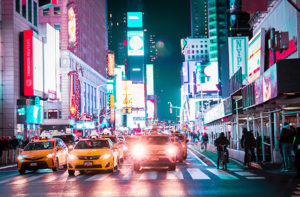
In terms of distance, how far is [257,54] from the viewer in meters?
36.2

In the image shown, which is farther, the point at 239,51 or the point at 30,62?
the point at 30,62

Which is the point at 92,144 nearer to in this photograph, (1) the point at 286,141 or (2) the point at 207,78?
(1) the point at 286,141

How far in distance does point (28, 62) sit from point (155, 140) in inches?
1508

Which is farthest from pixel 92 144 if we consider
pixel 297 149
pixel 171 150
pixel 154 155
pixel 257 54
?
pixel 257 54

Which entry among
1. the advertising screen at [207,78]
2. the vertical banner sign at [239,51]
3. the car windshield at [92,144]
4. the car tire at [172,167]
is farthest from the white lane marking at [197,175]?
the advertising screen at [207,78]

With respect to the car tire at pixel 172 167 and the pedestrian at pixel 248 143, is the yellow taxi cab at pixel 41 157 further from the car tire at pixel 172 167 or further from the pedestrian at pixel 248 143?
the pedestrian at pixel 248 143

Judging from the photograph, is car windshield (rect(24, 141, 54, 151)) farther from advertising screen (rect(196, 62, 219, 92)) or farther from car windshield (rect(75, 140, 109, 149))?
advertising screen (rect(196, 62, 219, 92))

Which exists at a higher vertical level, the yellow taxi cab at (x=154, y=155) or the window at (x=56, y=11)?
the window at (x=56, y=11)

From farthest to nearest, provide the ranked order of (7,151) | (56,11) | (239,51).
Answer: (56,11) < (239,51) < (7,151)

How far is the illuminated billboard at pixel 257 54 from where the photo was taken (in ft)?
110

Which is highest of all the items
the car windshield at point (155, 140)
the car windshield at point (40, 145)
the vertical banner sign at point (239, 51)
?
the vertical banner sign at point (239, 51)

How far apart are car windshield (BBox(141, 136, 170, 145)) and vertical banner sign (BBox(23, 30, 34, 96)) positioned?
37484mm

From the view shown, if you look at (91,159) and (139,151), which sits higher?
(139,151)

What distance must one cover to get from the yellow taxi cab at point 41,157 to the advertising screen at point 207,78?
202 feet
